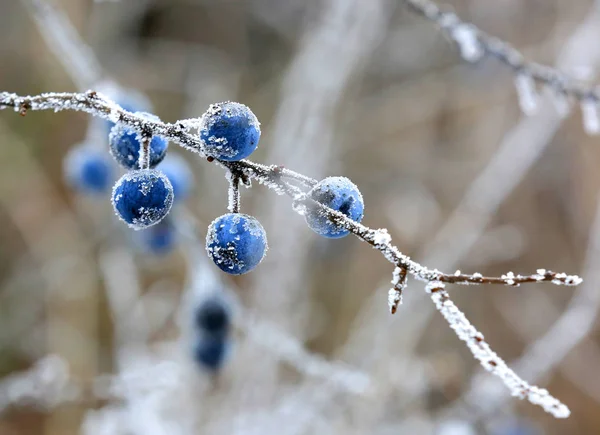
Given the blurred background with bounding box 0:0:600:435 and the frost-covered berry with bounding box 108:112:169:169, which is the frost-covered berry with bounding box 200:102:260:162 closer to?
the frost-covered berry with bounding box 108:112:169:169

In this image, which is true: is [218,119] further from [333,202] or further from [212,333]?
[212,333]

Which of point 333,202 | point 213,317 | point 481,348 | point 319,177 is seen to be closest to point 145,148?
point 333,202

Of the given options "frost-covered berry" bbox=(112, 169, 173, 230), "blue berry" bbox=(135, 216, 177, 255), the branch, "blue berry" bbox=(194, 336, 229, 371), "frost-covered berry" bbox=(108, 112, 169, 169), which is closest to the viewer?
the branch

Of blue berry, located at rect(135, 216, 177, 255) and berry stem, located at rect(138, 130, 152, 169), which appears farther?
blue berry, located at rect(135, 216, 177, 255)

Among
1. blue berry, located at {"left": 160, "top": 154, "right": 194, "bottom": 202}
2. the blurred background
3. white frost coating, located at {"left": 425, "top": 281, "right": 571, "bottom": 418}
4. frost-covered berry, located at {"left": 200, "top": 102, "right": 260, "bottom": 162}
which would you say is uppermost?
the blurred background

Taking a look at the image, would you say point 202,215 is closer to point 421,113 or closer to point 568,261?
point 421,113

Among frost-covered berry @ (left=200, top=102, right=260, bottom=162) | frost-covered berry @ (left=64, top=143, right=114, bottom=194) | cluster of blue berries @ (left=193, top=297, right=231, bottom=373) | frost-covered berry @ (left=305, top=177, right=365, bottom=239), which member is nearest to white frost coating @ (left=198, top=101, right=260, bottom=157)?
frost-covered berry @ (left=200, top=102, right=260, bottom=162)

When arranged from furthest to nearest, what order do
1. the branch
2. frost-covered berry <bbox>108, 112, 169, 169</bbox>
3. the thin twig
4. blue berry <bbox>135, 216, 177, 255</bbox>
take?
blue berry <bbox>135, 216, 177, 255</bbox> < the thin twig < frost-covered berry <bbox>108, 112, 169, 169</bbox> < the branch

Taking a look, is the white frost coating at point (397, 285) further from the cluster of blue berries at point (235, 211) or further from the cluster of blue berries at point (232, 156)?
the cluster of blue berries at point (232, 156)

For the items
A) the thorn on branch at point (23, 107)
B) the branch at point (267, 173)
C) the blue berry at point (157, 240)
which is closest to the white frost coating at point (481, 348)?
the branch at point (267, 173)
